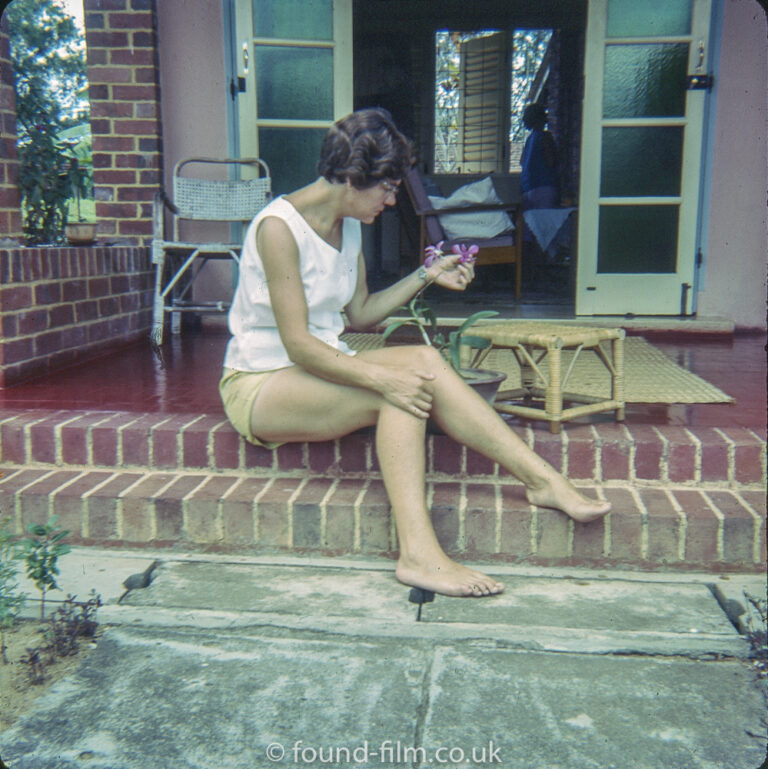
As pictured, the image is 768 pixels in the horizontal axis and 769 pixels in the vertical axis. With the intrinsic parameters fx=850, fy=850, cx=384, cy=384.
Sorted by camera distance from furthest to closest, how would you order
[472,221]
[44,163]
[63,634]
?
[472,221] < [44,163] < [63,634]

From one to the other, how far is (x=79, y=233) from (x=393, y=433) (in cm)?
219

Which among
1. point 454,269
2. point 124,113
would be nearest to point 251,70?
point 124,113

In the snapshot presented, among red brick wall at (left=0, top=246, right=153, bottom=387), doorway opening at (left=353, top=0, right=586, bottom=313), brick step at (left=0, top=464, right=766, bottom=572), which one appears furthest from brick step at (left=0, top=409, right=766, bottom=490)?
doorway opening at (left=353, top=0, right=586, bottom=313)

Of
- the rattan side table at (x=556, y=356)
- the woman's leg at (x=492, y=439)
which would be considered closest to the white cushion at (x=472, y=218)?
the rattan side table at (x=556, y=356)

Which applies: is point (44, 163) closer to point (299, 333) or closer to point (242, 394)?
point (242, 394)

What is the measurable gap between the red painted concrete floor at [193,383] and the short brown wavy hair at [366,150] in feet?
2.92

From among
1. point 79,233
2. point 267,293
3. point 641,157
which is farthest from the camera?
point 641,157

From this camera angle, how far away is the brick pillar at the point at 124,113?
4035 mm

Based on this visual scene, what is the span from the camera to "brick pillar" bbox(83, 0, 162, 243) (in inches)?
159

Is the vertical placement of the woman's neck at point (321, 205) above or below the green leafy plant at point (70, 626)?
above

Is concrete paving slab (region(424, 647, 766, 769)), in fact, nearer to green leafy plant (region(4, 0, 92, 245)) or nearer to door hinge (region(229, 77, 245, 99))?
door hinge (region(229, 77, 245, 99))

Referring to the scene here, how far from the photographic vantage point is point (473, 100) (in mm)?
8906

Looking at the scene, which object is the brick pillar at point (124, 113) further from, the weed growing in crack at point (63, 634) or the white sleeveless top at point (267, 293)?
the weed growing in crack at point (63, 634)

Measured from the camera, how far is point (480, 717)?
145 centimetres
